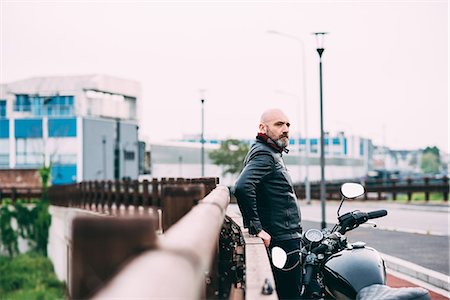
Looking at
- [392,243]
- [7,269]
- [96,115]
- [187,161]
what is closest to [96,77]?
[96,115]

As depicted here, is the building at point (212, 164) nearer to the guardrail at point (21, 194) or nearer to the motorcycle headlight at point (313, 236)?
the guardrail at point (21, 194)

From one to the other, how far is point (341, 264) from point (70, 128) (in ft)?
282

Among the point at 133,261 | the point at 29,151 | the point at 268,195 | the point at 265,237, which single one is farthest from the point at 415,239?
the point at 29,151

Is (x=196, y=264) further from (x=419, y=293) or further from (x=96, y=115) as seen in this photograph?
(x=96, y=115)

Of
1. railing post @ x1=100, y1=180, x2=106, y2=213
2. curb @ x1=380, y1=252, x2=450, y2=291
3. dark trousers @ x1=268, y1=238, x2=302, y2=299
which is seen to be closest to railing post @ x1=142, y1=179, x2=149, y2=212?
railing post @ x1=100, y1=180, x2=106, y2=213

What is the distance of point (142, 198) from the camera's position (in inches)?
888

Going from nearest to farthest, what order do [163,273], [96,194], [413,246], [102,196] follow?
[163,273], [413,246], [102,196], [96,194]

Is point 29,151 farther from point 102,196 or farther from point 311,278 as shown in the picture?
point 311,278

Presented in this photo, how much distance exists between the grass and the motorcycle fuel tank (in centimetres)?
3409

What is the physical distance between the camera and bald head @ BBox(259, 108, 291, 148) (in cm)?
575

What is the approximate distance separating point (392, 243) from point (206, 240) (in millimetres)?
15210

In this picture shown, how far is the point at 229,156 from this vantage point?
9262 cm

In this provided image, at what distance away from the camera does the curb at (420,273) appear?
34.3ft

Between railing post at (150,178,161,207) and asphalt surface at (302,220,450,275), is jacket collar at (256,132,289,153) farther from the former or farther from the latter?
railing post at (150,178,161,207)
